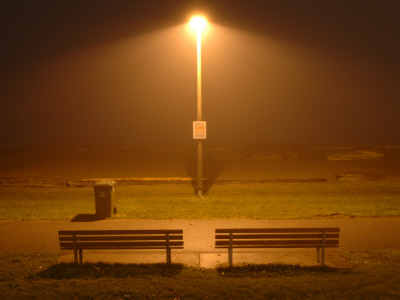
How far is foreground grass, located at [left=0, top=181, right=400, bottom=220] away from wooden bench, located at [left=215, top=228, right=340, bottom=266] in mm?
3943

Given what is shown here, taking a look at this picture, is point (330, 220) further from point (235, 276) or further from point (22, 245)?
point (22, 245)

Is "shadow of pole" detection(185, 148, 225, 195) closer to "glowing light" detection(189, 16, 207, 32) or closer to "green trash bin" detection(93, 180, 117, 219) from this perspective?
"green trash bin" detection(93, 180, 117, 219)

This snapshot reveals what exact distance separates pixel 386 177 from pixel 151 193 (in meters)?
11.4

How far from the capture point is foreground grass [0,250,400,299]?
5.27 meters

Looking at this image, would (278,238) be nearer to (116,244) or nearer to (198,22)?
(116,244)

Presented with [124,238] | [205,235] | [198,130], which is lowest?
[205,235]

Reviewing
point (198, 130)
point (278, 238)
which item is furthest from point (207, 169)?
point (278, 238)

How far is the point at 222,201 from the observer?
12.6 metres

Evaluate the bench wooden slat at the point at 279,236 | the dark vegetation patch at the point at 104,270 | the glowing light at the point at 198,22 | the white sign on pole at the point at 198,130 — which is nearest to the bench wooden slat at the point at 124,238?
the dark vegetation patch at the point at 104,270

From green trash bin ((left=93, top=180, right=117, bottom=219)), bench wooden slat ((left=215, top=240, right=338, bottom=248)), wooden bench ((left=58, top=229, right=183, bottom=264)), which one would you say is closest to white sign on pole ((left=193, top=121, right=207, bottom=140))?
green trash bin ((left=93, top=180, right=117, bottom=219))

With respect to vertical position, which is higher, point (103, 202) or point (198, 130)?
point (198, 130)

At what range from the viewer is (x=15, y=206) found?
12391mm

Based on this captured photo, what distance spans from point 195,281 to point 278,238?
1621 mm

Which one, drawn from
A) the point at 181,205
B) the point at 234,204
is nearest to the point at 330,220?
the point at 234,204
